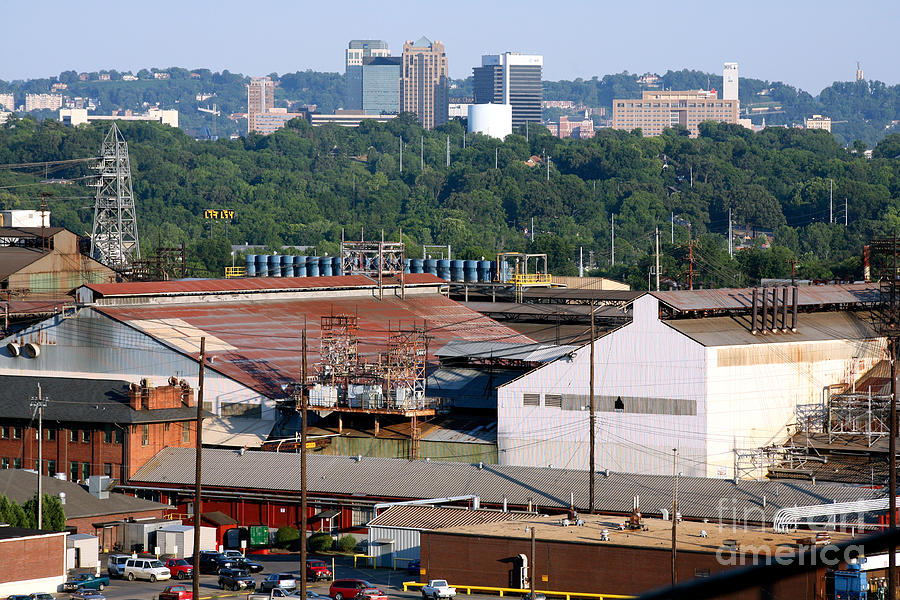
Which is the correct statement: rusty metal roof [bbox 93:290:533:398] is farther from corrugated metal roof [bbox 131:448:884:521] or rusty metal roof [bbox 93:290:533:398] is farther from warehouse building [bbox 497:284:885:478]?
Result: warehouse building [bbox 497:284:885:478]

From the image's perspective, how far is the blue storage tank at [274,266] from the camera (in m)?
130

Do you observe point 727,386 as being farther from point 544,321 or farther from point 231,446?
point 544,321

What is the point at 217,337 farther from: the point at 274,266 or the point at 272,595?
the point at 274,266

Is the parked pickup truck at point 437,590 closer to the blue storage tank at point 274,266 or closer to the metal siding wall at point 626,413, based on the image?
the metal siding wall at point 626,413

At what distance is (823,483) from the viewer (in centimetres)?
5366

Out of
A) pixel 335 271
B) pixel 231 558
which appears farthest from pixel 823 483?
pixel 335 271

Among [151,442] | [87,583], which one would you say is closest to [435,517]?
[87,583]

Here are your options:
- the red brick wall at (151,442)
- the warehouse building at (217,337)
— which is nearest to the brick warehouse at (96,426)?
the red brick wall at (151,442)

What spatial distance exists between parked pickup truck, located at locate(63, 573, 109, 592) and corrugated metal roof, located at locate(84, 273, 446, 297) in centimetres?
3142

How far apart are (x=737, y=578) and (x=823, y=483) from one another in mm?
49657

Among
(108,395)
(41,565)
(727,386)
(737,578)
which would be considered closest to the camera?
(737,578)

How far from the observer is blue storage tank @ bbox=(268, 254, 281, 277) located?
428ft

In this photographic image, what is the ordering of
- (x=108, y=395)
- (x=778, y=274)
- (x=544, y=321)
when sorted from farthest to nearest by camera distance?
1. (x=778, y=274)
2. (x=544, y=321)
3. (x=108, y=395)

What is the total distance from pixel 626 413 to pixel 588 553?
14.9 meters
